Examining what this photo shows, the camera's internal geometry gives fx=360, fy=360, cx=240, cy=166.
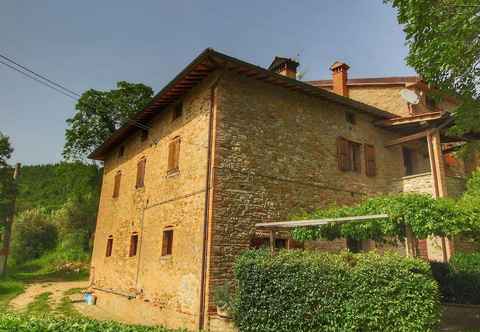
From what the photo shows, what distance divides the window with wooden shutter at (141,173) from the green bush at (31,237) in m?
21.7

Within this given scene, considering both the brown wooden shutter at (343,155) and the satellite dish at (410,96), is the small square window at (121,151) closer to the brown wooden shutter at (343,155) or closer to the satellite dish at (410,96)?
the brown wooden shutter at (343,155)

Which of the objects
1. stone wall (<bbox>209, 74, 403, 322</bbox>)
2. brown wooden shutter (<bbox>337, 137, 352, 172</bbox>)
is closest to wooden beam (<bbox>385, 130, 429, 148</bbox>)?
stone wall (<bbox>209, 74, 403, 322</bbox>)

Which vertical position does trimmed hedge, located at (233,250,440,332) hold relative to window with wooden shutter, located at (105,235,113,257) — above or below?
below

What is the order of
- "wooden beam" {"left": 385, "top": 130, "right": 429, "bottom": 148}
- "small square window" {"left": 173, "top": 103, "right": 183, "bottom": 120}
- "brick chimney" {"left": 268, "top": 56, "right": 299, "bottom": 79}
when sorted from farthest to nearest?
"brick chimney" {"left": 268, "top": 56, "right": 299, "bottom": 79} < "wooden beam" {"left": 385, "top": 130, "right": 429, "bottom": 148} < "small square window" {"left": 173, "top": 103, "right": 183, "bottom": 120}

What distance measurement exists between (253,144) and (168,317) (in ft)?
17.4

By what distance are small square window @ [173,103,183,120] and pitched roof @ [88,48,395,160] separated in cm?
25

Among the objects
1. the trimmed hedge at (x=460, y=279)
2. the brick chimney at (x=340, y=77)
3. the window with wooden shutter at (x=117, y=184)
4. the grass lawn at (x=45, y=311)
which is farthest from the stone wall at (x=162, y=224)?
the brick chimney at (x=340, y=77)

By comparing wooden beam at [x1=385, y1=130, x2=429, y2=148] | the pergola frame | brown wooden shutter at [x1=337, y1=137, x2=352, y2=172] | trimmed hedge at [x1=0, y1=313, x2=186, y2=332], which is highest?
wooden beam at [x1=385, y1=130, x2=429, y2=148]

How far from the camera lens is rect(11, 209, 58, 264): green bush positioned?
29688mm

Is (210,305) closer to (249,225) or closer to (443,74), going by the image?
(249,225)

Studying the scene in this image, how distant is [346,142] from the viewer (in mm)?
12742

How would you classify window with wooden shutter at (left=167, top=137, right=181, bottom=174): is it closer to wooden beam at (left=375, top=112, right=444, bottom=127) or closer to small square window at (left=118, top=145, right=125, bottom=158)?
small square window at (left=118, top=145, right=125, bottom=158)

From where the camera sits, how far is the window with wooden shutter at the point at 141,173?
13.5 meters

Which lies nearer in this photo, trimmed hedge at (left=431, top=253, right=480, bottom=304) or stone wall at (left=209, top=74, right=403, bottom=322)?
stone wall at (left=209, top=74, right=403, bottom=322)
